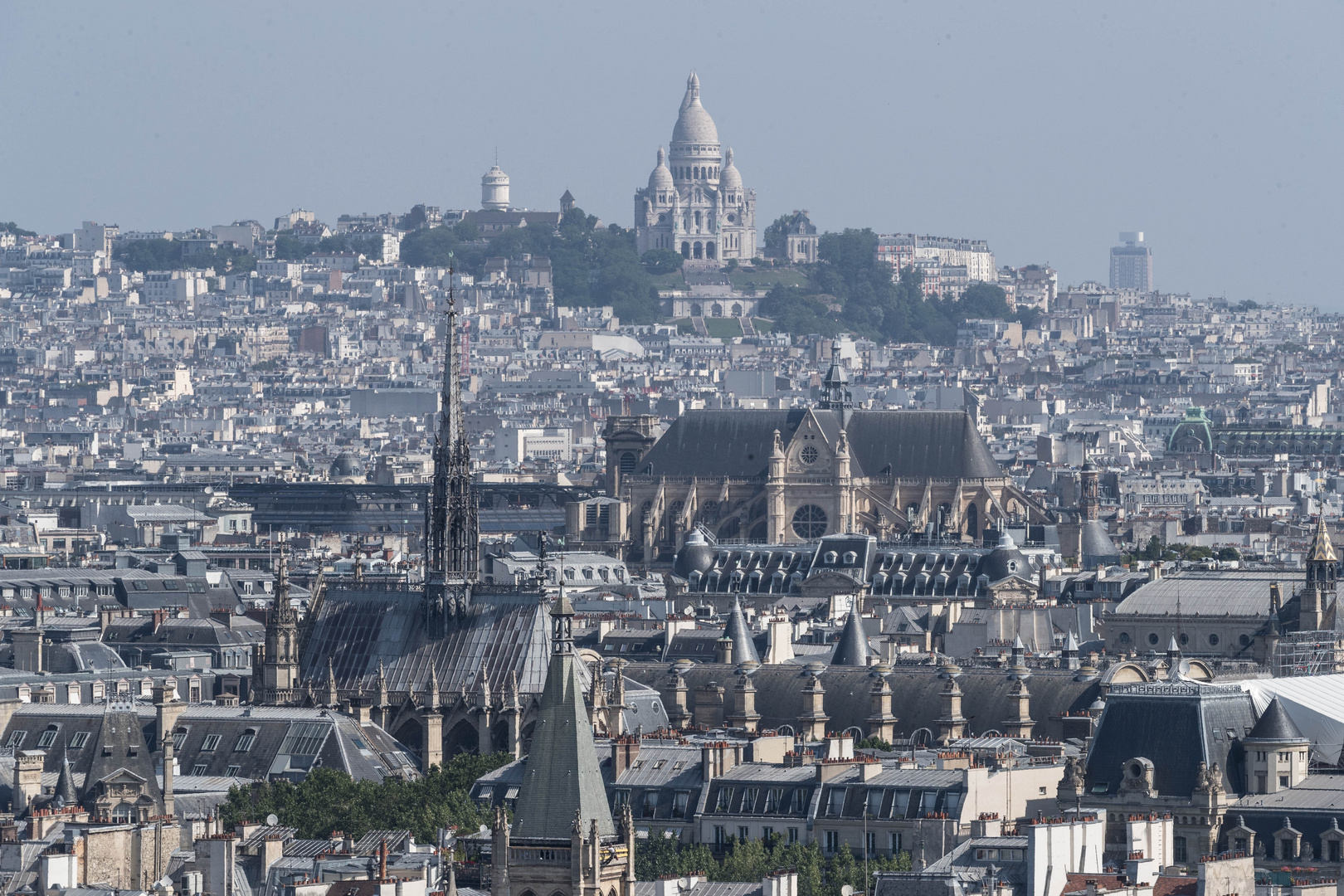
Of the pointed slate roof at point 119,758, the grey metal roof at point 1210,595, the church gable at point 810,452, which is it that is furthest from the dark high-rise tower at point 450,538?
the church gable at point 810,452

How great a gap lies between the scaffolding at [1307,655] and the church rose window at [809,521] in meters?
47.8

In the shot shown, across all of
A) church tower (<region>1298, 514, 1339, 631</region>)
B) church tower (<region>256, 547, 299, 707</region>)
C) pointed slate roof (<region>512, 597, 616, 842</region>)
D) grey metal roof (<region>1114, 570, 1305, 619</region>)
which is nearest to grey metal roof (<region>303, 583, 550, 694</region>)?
church tower (<region>256, 547, 299, 707</region>)

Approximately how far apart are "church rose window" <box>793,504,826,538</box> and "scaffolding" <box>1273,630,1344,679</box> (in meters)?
47.8

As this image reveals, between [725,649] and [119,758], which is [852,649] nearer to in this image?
[725,649]

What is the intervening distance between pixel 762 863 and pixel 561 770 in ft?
44.6

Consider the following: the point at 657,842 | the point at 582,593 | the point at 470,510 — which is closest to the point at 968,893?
the point at 657,842

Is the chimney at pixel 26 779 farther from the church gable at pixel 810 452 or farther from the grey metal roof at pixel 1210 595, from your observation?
the church gable at pixel 810 452

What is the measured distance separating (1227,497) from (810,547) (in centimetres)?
6071

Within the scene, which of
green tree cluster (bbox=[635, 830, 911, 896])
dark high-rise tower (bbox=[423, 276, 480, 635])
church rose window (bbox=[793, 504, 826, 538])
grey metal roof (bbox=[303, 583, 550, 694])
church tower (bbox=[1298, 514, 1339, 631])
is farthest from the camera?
church rose window (bbox=[793, 504, 826, 538])

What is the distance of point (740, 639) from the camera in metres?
81.0

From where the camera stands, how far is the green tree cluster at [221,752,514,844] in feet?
184

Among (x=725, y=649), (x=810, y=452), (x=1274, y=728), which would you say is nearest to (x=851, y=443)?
(x=810, y=452)

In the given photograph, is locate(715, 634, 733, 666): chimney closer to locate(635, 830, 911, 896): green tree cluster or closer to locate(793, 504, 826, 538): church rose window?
locate(635, 830, 911, 896): green tree cluster

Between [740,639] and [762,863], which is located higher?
[740,639]
